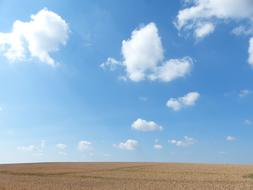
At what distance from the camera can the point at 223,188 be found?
33.2m

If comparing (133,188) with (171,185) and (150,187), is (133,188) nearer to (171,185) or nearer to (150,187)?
(150,187)

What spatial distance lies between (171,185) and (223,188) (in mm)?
4900

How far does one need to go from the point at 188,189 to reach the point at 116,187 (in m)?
6.67

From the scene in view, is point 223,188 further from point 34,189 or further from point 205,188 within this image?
point 34,189

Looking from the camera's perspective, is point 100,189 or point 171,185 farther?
point 171,185

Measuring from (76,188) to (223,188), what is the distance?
13121 millimetres

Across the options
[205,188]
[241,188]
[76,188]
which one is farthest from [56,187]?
[241,188]

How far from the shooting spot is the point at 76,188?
1315 inches

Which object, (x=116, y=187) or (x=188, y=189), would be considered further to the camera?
(x=116, y=187)

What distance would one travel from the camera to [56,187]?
112 feet

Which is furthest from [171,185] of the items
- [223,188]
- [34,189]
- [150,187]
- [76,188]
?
[34,189]

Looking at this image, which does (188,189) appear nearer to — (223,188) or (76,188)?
(223,188)

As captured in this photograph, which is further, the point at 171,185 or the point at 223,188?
the point at 171,185

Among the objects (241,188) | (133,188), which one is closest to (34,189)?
(133,188)
